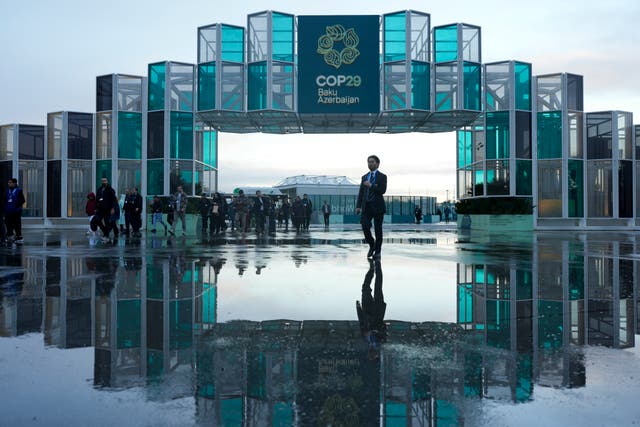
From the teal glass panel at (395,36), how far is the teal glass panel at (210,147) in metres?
9.67

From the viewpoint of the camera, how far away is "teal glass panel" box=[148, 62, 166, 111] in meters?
26.3

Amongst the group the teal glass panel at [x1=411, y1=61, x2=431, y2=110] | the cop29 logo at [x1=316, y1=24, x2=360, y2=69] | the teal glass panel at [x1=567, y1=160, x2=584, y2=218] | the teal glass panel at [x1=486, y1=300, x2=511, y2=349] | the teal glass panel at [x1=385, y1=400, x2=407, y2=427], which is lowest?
the teal glass panel at [x1=385, y1=400, x2=407, y2=427]

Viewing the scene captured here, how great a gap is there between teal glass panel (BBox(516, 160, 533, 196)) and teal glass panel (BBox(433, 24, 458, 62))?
608 cm

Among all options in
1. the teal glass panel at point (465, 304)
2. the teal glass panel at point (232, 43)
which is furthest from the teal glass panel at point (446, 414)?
the teal glass panel at point (232, 43)

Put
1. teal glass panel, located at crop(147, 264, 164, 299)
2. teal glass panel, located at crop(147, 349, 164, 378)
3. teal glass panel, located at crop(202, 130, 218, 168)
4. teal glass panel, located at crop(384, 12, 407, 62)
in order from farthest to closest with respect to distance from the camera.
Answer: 1. teal glass panel, located at crop(202, 130, 218, 168)
2. teal glass panel, located at crop(384, 12, 407, 62)
3. teal glass panel, located at crop(147, 264, 164, 299)
4. teal glass panel, located at crop(147, 349, 164, 378)

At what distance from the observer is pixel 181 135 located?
26656 millimetres

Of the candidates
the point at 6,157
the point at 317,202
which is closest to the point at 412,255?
the point at 6,157

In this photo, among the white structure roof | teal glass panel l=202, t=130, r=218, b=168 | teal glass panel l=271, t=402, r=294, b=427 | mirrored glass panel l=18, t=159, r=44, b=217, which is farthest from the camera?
the white structure roof

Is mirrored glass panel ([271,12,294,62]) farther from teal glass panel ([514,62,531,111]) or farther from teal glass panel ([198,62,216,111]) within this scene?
teal glass panel ([514,62,531,111])

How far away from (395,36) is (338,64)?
288 cm

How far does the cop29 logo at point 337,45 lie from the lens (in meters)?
24.7

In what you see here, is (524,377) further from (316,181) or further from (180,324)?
(316,181)

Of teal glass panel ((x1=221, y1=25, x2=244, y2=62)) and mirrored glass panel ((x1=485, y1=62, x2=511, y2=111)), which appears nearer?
teal glass panel ((x1=221, y1=25, x2=244, y2=62))

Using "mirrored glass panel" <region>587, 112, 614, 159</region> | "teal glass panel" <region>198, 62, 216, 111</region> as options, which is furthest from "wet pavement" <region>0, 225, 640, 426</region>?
"mirrored glass panel" <region>587, 112, 614, 159</region>
